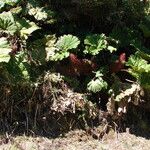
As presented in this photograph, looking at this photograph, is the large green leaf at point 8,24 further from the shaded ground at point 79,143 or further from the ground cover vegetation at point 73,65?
the shaded ground at point 79,143

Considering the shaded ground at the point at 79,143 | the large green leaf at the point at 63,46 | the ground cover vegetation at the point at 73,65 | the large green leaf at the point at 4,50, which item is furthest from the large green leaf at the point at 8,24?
the shaded ground at the point at 79,143

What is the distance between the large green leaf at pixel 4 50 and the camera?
190 inches

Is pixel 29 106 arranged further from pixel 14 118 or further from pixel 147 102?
pixel 147 102

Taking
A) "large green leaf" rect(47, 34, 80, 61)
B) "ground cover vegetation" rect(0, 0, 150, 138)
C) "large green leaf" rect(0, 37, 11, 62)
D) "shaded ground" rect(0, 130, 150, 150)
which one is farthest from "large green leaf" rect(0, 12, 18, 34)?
"shaded ground" rect(0, 130, 150, 150)

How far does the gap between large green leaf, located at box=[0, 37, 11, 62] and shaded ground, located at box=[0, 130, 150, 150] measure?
2.62 ft

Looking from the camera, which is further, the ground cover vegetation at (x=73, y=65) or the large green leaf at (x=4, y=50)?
the ground cover vegetation at (x=73, y=65)

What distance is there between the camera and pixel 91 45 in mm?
5262

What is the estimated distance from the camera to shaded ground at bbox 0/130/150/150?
15.6ft

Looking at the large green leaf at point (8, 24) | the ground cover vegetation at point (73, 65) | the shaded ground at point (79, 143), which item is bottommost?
the shaded ground at point (79, 143)

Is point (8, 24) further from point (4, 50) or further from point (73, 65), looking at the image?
point (73, 65)

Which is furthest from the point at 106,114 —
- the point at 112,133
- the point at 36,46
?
the point at 36,46

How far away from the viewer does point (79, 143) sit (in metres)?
4.93

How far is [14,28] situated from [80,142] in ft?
4.62

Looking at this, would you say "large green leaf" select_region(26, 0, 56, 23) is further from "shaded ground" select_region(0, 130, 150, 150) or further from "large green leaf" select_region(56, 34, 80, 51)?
"shaded ground" select_region(0, 130, 150, 150)
